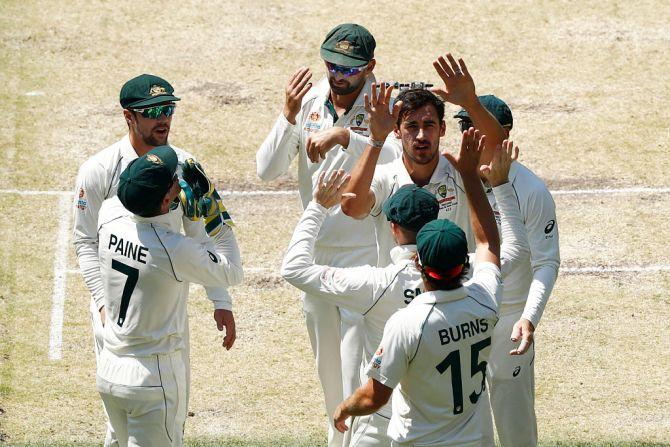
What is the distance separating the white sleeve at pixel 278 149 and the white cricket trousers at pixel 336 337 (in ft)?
2.02

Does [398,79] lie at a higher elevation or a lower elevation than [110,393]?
higher

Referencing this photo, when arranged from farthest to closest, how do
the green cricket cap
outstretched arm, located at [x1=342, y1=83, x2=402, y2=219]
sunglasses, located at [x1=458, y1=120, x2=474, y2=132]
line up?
sunglasses, located at [x1=458, y1=120, x2=474, y2=132], outstretched arm, located at [x1=342, y1=83, x2=402, y2=219], the green cricket cap

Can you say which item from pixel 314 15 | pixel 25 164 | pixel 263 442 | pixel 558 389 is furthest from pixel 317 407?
pixel 314 15

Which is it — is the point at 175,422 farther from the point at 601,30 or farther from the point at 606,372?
the point at 601,30

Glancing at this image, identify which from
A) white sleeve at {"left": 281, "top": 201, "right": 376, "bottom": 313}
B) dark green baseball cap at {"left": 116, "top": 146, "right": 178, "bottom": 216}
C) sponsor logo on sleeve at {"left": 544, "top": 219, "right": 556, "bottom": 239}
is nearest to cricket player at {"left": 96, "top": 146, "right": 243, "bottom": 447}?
dark green baseball cap at {"left": 116, "top": 146, "right": 178, "bottom": 216}

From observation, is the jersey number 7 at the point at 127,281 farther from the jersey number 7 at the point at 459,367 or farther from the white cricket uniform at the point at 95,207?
the jersey number 7 at the point at 459,367

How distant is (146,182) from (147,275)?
509 millimetres

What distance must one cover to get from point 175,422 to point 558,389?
4.46 m

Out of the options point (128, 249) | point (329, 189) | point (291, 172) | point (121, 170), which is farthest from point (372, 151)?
point (291, 172)

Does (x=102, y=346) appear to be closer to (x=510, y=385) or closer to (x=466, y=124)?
(x=510, y=385)

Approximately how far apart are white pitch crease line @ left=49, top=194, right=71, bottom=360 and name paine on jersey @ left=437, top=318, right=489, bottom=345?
5986 mm

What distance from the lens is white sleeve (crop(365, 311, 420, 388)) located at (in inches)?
219

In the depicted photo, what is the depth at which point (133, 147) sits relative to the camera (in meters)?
7.57

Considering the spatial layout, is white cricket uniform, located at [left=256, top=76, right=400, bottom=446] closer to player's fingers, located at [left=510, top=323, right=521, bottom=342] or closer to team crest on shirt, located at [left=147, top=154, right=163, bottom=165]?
player's fingers, located at [left=510, top=323, right=521, bottom=342]
